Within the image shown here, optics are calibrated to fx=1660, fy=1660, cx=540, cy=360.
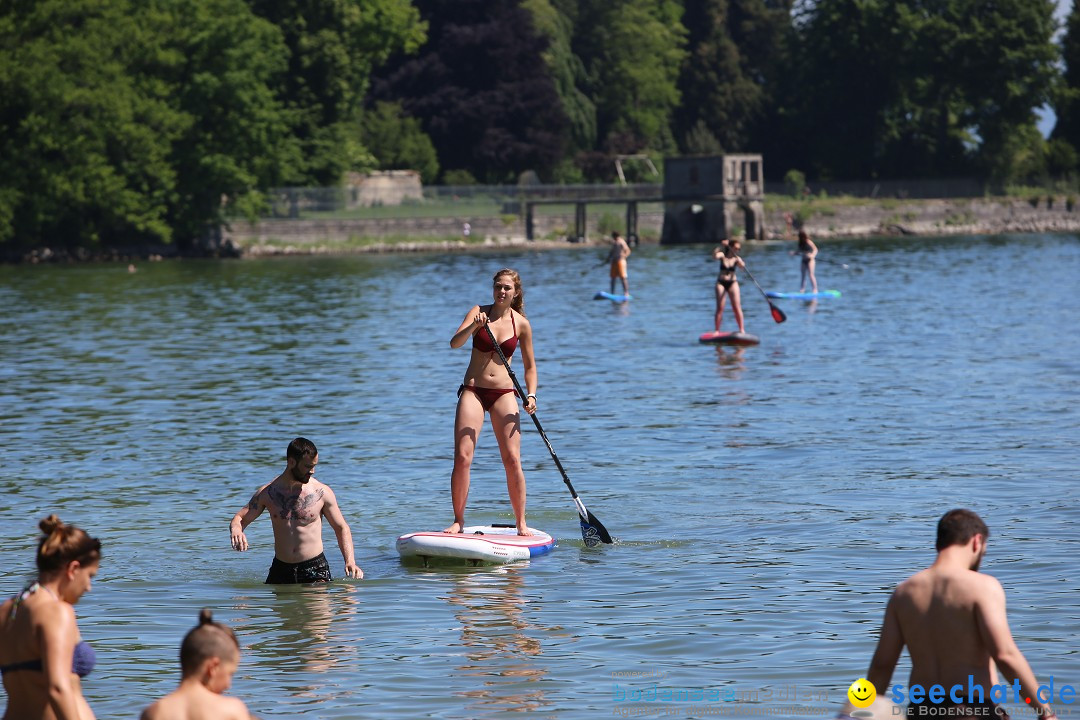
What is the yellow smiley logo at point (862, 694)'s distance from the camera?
6984 mm

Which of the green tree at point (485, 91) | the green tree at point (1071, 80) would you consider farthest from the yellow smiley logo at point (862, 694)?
the green tree at point (1071, 80)

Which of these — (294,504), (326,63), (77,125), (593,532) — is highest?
(326,63)

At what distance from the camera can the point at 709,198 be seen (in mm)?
92938

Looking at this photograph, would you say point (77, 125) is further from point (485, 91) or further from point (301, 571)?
point (301, 571)

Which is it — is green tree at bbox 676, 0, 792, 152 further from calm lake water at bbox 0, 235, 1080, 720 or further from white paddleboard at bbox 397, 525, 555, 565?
white paddleboard at bbox 397, 525, 555, 565

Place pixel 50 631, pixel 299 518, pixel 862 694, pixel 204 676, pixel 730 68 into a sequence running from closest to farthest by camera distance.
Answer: pixel 204 676, pixel 50 631, pixel 862 694, pixel 299 518, pixel 730 68

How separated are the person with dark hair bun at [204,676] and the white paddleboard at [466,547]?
6.91m

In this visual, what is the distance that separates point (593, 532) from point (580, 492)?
8.65 feet

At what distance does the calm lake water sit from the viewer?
10.2 m

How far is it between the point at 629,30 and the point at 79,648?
119 m

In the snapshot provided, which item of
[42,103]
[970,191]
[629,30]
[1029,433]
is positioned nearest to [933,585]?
[1029,433]

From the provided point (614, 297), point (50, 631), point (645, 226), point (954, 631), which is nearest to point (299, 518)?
point (50, 631)

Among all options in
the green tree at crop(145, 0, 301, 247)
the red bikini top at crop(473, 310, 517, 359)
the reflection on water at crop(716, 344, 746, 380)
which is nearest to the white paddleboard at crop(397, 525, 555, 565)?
the red bikini top at crop(473, 310, 517, 359)

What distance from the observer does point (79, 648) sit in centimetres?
679
